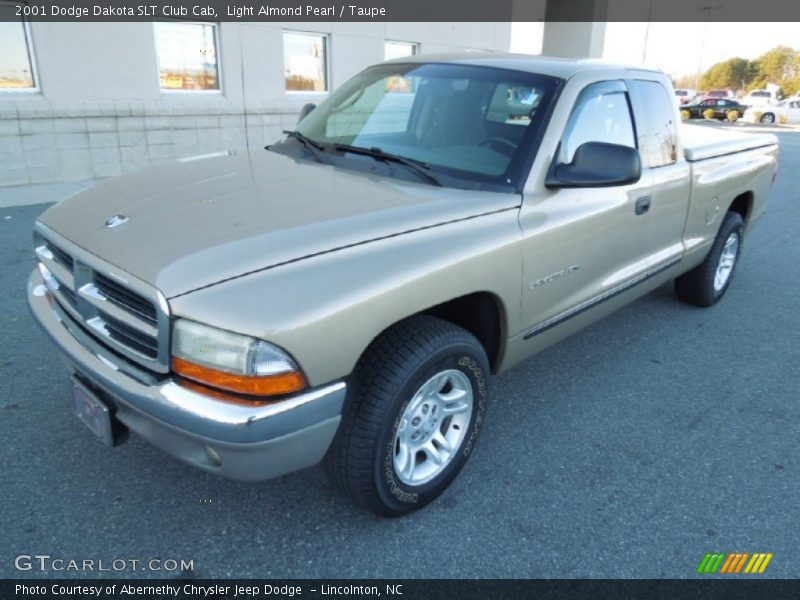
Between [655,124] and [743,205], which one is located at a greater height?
[655,124]

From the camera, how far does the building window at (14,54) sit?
8.12 m

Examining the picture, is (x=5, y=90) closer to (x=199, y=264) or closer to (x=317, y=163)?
(x=317, y=163)

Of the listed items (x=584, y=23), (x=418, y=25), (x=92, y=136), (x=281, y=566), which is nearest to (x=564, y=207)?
(x=281, y=566)

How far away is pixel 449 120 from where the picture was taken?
3.14 meters

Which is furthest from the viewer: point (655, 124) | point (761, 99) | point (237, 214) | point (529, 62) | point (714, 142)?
point (761, 99)

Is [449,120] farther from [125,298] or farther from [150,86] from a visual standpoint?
[150,86]

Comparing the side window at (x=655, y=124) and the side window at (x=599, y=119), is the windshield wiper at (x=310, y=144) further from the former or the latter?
the side window at (x=655, y=124)

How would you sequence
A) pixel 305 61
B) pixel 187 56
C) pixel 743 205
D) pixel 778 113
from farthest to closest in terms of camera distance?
pixel 778 113
pixel 305 61
pixel 187 56
pixel 743 205

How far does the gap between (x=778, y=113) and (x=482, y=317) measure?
1541 inches

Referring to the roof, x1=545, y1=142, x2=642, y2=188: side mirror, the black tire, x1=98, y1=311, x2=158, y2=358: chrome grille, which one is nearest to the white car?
the roof

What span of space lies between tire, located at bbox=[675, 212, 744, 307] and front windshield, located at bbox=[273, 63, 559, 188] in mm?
2492

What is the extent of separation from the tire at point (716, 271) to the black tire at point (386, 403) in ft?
10.0

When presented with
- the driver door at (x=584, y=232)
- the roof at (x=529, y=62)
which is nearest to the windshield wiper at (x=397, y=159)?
the driver door at (x=584, y=232)

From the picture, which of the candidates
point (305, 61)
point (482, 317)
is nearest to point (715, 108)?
point (305, 61)
